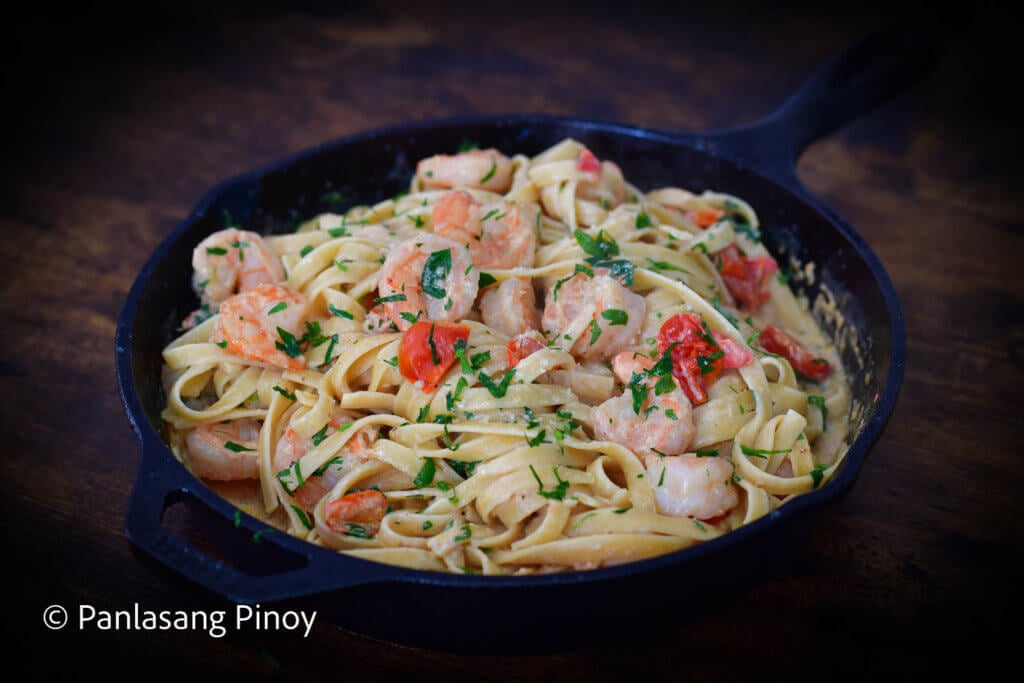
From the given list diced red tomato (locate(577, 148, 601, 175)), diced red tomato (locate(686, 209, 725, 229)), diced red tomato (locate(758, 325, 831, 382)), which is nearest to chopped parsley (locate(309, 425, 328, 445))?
diced red tomato (locate(577, 148, 601, 175))

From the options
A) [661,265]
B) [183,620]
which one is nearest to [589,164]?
[661,265]

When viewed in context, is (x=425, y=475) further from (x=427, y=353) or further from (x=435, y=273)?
(x=435, y=273)

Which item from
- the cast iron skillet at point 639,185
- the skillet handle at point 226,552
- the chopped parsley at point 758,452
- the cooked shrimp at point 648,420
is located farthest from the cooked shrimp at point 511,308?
the skillet handle at point 226,552

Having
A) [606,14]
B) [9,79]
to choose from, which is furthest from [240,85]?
[606,14]

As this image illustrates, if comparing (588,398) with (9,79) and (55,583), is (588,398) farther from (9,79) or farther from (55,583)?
(9,79)

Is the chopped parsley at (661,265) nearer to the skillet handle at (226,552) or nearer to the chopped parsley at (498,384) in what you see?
the chopped parsley at (498,384)

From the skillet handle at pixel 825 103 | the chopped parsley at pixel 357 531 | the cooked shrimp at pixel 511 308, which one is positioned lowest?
the chopped parsley at pixel 357 531
